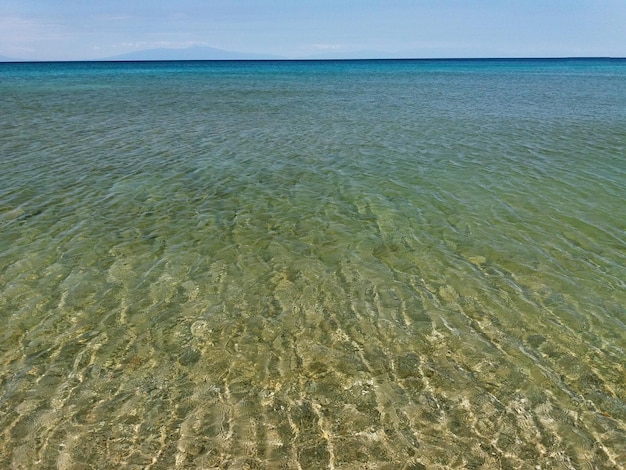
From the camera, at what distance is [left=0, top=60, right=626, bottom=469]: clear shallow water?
6.30 meters

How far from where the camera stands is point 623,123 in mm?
31125

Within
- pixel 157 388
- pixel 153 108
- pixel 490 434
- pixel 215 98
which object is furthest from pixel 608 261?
pixel 215 98

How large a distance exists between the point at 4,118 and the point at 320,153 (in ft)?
86.4

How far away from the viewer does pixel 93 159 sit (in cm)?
2127

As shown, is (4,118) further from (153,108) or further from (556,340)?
(556,340)

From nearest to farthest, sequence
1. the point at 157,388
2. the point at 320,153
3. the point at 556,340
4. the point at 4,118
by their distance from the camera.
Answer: the point at 157,388 → the point at 556,340 → the point at 320,153 → the point at 4,118

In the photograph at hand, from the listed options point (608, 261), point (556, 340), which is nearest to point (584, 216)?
point (608, 261)

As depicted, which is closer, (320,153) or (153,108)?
(320,153)

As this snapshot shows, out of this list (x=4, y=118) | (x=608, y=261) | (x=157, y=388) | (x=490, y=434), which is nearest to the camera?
(x=490, y=434)

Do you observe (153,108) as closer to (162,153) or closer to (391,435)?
(162,153)

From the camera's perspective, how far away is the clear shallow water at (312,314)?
630 centimetres

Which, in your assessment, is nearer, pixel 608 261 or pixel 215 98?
pixel 608 261

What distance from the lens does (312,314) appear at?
9.16m

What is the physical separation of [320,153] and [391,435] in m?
18.0
